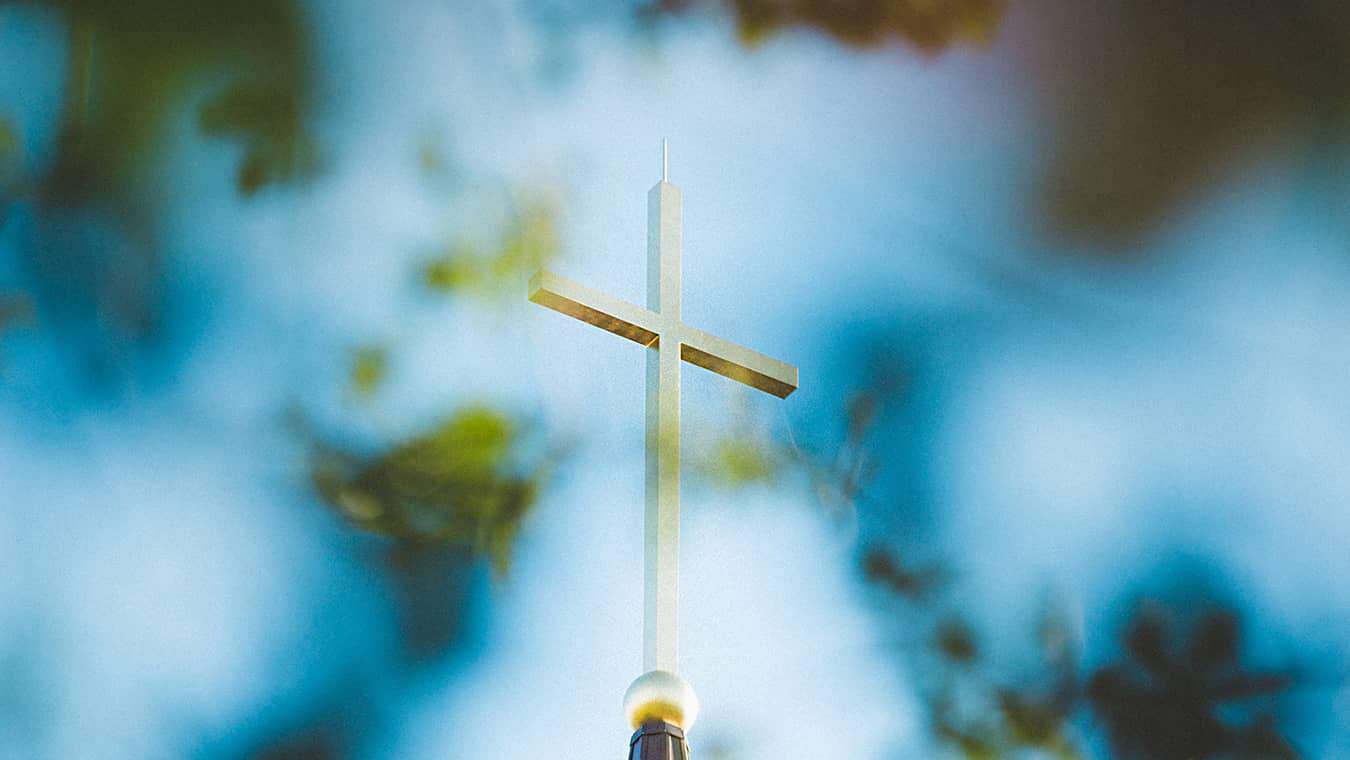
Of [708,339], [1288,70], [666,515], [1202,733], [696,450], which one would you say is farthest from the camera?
[1288,70]

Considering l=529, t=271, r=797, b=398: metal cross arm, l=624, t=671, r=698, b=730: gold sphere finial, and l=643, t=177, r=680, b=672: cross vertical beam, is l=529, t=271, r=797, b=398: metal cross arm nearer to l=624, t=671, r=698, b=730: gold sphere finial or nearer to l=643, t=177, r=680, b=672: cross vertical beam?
l=643, t=177, r=680, b=672: cross vertical beam

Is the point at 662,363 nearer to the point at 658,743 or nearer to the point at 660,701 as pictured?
the point at 660,701

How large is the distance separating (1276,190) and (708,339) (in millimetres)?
4687

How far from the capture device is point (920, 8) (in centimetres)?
955

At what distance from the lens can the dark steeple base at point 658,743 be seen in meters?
4.87

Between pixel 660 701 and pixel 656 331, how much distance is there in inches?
55.3

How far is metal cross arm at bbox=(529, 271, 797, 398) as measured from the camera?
5.73 meters

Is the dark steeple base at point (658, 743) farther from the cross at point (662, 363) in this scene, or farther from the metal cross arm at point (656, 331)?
the metal cross arm at point (656, 331)

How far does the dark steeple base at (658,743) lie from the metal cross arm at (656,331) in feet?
4.70

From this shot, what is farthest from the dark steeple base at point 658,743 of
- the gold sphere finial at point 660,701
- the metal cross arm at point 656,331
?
the metal cross arm at point 656,331

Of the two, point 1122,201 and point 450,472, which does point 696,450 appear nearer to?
point 450,472

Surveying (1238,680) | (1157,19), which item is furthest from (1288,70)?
(1238,680)

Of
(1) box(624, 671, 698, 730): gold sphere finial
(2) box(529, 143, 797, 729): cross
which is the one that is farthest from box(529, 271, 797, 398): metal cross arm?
(1) box(624, 671, 698, 730): gold sphere finial

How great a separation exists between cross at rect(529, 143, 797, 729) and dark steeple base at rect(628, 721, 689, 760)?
0.27 metres
